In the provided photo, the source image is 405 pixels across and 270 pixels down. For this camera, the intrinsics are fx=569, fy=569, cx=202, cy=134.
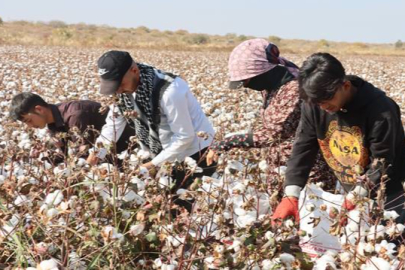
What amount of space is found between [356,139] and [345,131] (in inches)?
2.3

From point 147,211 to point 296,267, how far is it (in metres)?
0.59

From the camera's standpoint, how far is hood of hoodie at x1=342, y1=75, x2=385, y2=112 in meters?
2.31

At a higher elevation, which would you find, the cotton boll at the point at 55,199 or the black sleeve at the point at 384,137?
the black sleeve at the point at 384,137

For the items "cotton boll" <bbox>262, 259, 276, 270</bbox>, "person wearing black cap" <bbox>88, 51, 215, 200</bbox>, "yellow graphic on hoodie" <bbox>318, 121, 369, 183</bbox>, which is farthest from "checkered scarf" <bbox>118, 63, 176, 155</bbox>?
"cotton boll" <bbox>262, 259, 276, 270</bbox>

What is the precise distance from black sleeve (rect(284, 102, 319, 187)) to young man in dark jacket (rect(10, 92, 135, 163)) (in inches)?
49.3

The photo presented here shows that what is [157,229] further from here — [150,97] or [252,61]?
[252,61]

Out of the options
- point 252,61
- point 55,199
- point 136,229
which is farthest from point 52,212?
point 252,61

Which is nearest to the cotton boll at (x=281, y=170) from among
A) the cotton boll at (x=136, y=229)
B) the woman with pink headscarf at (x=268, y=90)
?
the woman with pink headscarf at (x=268, y=90)

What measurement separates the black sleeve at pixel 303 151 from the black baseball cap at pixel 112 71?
89 centimetres

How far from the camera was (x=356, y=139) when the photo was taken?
2.42 m

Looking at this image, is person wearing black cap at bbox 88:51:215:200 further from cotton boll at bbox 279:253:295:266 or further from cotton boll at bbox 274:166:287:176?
cotton boll at bbox 279:253:295:266

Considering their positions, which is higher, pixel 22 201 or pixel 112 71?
pixel 112 71

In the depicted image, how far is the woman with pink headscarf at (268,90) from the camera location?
285cm

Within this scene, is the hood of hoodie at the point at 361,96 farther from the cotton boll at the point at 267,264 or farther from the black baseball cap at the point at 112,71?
the black baseball cap at the point at 112,71
